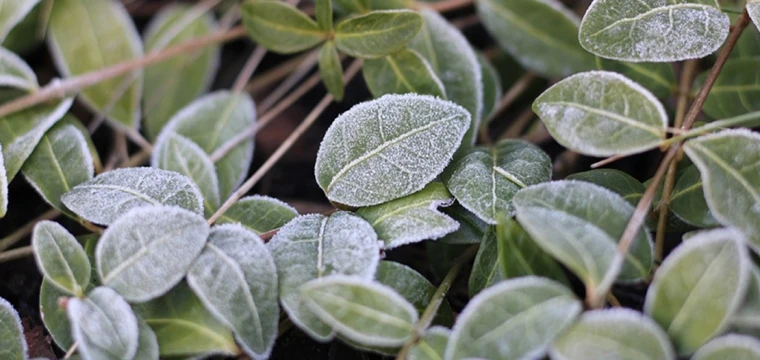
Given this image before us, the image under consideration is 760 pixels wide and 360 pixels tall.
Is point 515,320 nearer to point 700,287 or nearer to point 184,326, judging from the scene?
point 700,287

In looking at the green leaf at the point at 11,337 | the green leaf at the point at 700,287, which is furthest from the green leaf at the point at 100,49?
the green leaf at the point at 700,287

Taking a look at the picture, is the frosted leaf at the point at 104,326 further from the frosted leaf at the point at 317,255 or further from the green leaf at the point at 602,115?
the green leaf at the point at 602,115

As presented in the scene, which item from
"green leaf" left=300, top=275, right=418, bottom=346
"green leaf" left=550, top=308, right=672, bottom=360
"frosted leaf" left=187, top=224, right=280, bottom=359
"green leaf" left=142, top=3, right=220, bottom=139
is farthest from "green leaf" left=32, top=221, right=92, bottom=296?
"green leaf" left=550, top=308, right=672, bottom=360

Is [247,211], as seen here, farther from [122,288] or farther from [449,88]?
[449,88]

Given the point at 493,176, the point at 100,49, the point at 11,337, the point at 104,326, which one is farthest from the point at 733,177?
the point at 100,49

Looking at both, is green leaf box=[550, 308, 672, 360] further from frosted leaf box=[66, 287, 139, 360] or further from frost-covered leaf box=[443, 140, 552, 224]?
frosted leaf box=[66, 287, 139, 360]

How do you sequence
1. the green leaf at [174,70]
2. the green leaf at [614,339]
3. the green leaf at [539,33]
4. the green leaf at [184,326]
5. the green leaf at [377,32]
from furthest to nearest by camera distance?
the green leaf at [174,70]
the green leaf at [539,33]
the green leaf at [377,32]
the green leaf at [184,326]
the green leaf at [614,339]

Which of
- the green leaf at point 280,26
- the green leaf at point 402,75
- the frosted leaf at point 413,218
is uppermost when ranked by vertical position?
the green leaf at point 280,26
